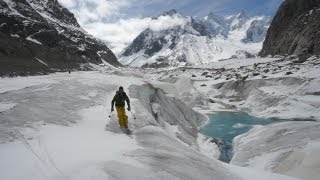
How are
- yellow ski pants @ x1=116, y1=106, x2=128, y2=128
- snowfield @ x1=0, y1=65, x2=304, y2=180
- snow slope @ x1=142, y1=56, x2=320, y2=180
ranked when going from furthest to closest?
snow slope @ x1=142, y1=56, x2=320, y2=180, yellow ski pants @ x1=116, y1=106, x2=128, y2=128, snowfield @ x1=0, y1=65, x2=304, y2=180

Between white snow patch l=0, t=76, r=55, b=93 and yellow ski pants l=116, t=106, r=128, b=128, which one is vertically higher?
white snow patch l=0, t=76, r=55, b=93

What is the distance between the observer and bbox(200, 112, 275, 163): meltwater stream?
41.8 m

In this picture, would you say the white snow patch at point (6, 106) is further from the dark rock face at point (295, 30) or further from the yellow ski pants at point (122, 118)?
the dark rock face at point (295, 30)

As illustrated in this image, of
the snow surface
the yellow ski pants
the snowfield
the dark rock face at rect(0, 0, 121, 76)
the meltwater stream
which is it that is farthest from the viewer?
the dark rock face at rect(0, 0, 121, 76)

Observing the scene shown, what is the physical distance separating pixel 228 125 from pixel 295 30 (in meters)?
101

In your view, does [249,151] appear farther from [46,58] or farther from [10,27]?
[10,27]

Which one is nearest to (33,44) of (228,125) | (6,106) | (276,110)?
(228,125)

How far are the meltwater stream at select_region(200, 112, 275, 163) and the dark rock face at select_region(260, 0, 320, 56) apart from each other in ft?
194

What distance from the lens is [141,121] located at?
2150 cm

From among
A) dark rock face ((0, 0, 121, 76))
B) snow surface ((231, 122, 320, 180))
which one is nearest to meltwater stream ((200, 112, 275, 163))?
snow surface ((231, 122, 320, 180))

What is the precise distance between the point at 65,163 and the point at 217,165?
6.67m

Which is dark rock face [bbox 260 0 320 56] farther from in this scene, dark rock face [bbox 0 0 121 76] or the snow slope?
dark rock face [bbox 0 0 121 76]

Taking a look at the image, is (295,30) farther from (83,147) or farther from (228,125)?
(83,147)

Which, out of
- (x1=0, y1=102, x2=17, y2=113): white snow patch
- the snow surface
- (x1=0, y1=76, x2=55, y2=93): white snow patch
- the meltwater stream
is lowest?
the meltwater stream
